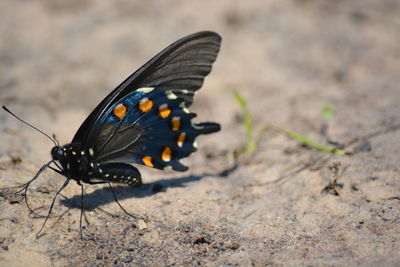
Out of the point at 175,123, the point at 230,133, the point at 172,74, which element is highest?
the point at 172,74

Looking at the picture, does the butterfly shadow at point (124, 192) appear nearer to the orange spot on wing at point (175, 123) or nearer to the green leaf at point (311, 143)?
the orange spot on wing at point (175, 123)

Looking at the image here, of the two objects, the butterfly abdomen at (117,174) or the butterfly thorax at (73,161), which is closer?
the butterfly thorax at (73,161)

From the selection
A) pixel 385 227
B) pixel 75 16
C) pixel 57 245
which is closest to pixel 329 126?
pixel 385 227

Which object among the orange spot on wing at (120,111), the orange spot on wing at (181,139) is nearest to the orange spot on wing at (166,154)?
the orange spot on wing at (181,139)

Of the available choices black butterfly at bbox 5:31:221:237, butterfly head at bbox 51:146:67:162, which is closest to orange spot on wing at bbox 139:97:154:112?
black butterfly at bbox 5:31:221:237

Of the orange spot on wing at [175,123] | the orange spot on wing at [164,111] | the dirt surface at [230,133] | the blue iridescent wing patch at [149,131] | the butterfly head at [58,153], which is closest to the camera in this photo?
the dirt surface at [230,133]

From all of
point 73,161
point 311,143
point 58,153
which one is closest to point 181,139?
point 73,161

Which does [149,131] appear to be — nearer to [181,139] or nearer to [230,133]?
[181,139]
